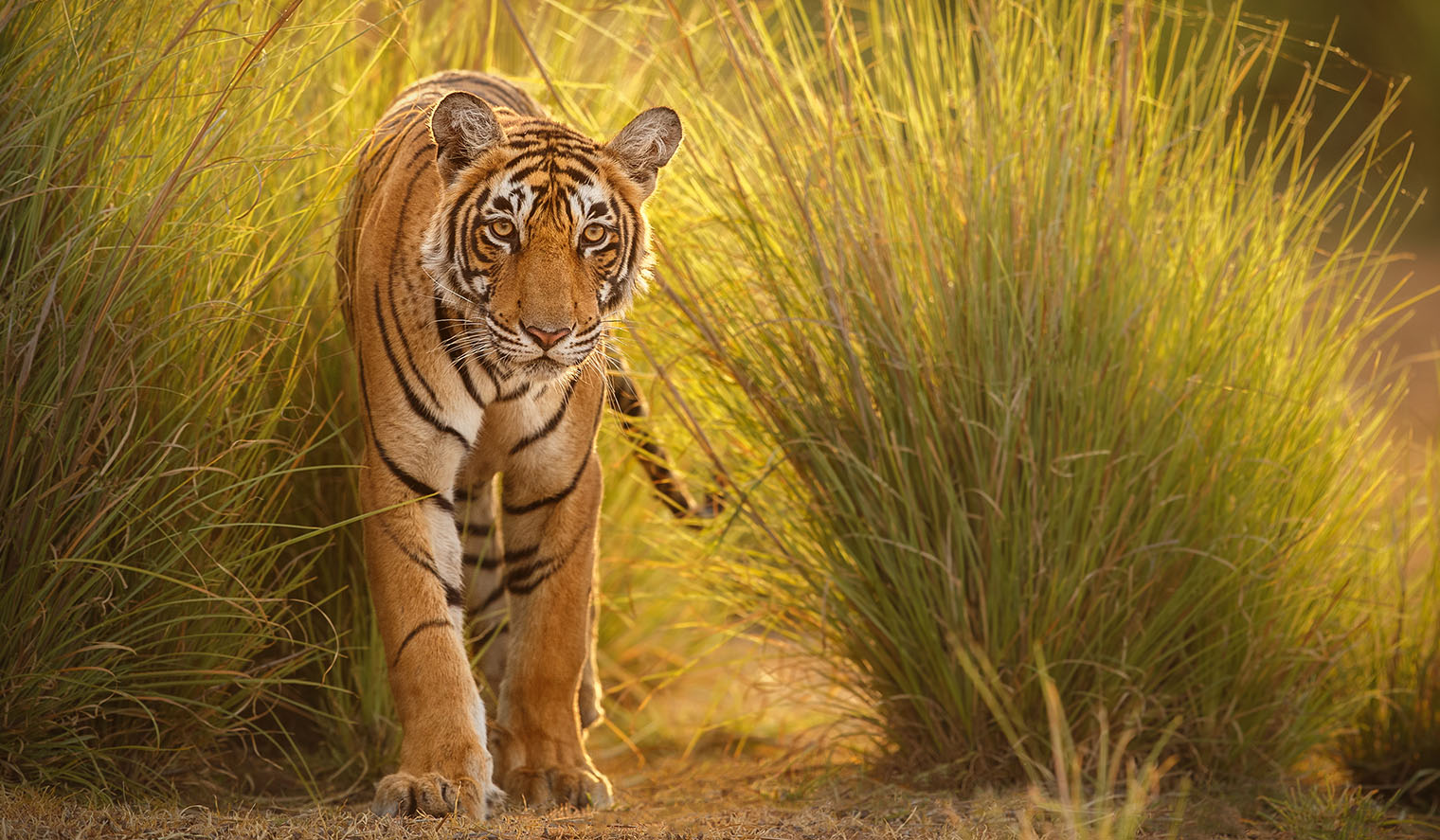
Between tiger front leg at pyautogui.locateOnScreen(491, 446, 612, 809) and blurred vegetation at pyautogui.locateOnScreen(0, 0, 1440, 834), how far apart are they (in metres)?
0.34

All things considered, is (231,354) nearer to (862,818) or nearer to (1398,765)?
(862,818)

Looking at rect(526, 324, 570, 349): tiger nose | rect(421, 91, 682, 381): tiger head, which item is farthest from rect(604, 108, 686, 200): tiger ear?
rect(526, 324, 570, 349): tiger nose

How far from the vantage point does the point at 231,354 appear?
2846 mm

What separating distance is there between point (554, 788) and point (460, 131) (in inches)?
57.3

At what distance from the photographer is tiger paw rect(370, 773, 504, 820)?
256 centimetres

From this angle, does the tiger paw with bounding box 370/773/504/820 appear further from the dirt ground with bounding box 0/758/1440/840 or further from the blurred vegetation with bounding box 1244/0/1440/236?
the blurred vegetation with bounding box 1244/0/1440/236

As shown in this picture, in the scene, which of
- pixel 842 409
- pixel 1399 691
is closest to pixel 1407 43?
pixel 1399 691

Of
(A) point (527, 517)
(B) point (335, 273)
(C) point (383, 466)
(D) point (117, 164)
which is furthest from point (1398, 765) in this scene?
(D) point (117, 164)

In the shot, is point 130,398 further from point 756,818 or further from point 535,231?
point 756,818

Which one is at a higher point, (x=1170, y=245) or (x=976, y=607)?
(x=1170, y=245)

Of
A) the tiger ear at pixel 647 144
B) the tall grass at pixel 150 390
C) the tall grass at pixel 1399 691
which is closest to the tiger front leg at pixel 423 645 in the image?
the tall grass at pixel 150 390

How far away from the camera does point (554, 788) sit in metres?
3.01

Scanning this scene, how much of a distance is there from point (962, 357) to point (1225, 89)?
1.01 meters

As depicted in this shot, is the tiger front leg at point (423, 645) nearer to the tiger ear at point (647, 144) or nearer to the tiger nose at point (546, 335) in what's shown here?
the tiger nose at point (546, 335)
